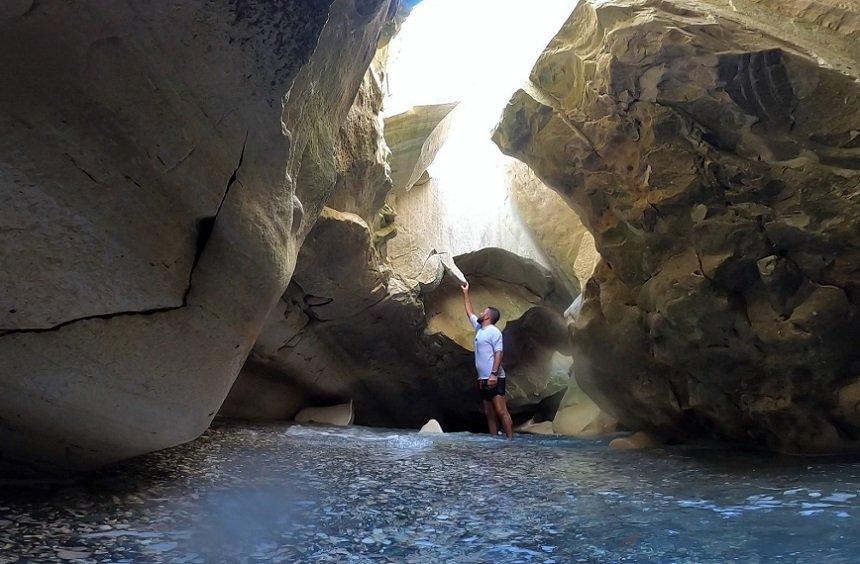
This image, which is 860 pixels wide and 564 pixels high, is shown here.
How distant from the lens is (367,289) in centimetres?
736

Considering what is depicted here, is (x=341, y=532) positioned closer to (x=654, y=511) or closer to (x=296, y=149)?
(x=654, y=511)

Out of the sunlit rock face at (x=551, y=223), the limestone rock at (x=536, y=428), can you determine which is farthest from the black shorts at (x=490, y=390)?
the sunlit rock face at (x=551, y=223)

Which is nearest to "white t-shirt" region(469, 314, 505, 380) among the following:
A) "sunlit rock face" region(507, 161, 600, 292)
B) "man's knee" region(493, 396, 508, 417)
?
"man's knee" region(493, 396, 508, 417)

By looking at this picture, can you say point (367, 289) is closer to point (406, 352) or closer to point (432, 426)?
point (406, 352)

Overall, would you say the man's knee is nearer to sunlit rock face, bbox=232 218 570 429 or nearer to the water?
sunlit rock face, bbox=232 218 570 429

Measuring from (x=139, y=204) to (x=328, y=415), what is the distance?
6350mm

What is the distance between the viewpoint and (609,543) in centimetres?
223

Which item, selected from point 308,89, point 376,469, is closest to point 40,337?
point 308,89

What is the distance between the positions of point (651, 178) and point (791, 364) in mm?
1920

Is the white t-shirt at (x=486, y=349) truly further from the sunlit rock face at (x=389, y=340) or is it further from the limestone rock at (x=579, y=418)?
the limestone rock at (x=579, y=418)

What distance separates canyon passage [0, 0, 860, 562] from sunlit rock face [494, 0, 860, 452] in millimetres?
23

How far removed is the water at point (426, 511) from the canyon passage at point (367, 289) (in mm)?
22

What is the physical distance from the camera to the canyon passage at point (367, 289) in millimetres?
2135

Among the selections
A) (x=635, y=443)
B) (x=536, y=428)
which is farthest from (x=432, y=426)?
(x=635, y=443)
